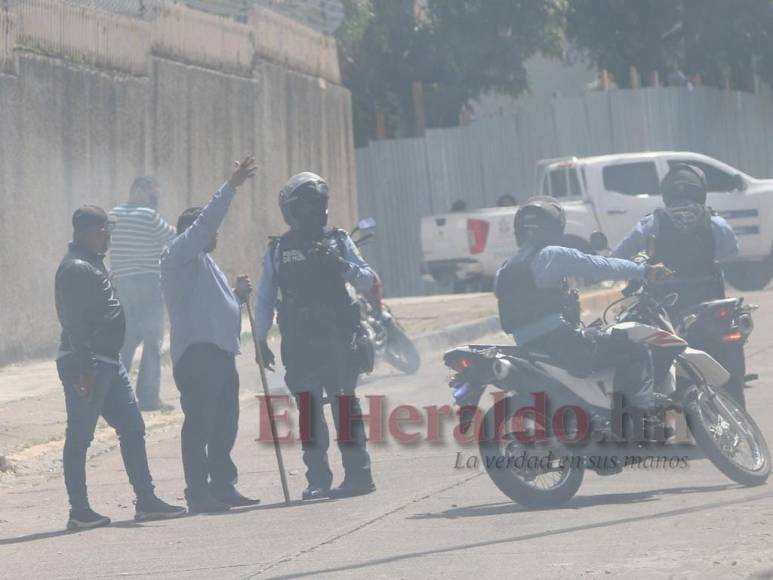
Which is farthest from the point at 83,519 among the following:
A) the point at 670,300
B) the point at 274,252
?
the point at 670,300

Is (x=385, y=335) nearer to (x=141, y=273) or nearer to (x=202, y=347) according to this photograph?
(x=141, y=273)

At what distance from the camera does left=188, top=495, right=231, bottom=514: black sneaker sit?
28.1 ft

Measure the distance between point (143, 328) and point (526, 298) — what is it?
5.15 meters

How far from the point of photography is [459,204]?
24.2m

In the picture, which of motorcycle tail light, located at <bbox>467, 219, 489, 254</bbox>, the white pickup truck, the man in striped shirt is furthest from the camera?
motorcycle tail light, located at <bbox>467, 219, 489, 254</bbox>

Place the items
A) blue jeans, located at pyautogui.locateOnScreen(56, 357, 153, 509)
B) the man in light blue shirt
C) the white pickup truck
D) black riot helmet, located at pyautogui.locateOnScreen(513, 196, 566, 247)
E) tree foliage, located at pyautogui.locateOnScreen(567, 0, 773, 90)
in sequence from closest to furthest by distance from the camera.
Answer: black riot helmet, located at pyautogui.locateOnScreen(513, 196, 566, 247)
blue jeans, located at pyautogui.locateOnScreen(56, 357, 153, 509)
the man in light blue shirt
the white pickup truck
tree foliage, located at pyautogui.locateOnScreen(567, 0, 773, 90)

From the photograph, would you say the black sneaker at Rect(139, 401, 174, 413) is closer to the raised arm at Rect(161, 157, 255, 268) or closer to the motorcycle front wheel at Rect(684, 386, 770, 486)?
the raised arm at Rect(161, 157, 255, 268)

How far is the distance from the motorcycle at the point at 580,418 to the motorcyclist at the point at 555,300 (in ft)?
0.21

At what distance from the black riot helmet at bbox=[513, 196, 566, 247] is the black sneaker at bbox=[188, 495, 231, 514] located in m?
2.13

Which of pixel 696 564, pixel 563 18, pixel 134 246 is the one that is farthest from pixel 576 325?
pixel 563 18

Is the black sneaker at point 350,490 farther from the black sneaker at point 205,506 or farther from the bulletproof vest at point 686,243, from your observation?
the bulletproof vest at point 686,243

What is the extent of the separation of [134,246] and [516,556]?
21.1 feet

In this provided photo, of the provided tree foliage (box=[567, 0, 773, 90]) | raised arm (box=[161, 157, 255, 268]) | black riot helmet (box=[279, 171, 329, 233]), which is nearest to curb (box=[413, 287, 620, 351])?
black riot helmet (box=[279, 171, 329, 233])

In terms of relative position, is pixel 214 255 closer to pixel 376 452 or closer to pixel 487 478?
pixel 376 452
